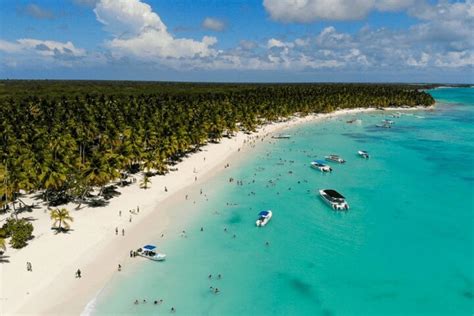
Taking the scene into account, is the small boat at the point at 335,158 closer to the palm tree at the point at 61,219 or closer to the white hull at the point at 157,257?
the white hull at the point at 157,257

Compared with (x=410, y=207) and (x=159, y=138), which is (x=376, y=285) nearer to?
(x=410, y=207)

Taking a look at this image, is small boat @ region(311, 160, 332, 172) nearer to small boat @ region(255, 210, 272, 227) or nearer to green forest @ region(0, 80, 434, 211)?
green forest @ region(0, 80, 434, 211)

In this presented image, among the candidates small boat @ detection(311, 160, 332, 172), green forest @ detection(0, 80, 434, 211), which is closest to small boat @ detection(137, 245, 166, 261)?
green forest @ detection(0, 80, 434, 211)

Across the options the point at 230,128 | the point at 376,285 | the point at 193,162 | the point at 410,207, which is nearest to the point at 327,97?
the point at 230,128

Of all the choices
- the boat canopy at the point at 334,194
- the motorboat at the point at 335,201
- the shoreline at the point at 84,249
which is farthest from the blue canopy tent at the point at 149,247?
the boat canopy at the point at 334,194

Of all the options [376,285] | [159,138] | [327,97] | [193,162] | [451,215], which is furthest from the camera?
[327,97]

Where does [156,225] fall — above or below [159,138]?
below

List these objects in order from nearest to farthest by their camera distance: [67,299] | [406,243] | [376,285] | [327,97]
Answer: [67,299] < [376,285] < [406,243] < [327,97]
